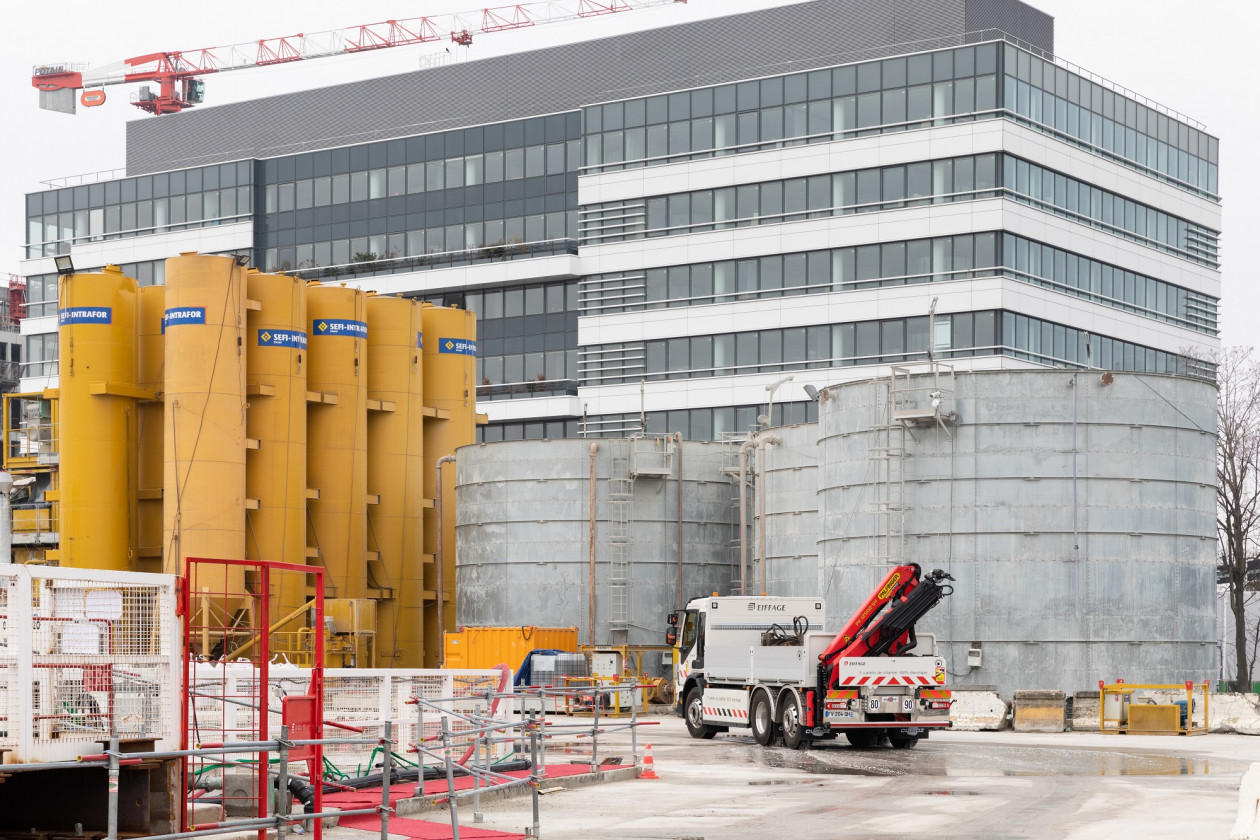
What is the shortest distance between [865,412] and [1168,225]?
136 feet

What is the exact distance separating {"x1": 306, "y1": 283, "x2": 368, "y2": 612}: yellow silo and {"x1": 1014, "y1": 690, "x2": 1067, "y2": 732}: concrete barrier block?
70.2ft

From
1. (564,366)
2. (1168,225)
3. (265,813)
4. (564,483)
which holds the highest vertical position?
(1168,225)

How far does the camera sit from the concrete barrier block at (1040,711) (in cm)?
3466

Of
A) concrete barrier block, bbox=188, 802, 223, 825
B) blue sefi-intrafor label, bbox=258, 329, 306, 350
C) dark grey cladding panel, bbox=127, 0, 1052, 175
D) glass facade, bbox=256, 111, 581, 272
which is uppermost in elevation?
dark grey cladding panel, bbox=127, 0, 1052, 175

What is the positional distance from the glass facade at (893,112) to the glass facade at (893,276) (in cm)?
476

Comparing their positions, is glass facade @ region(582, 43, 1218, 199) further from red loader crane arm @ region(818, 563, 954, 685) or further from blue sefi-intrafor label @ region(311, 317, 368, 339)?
red loader crane arm @ region(818, 563, 954, 685)

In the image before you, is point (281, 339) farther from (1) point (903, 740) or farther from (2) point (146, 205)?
(2) point (146, 205)

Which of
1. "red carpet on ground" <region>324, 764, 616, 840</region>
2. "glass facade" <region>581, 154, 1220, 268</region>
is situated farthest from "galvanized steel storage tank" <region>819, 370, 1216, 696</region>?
"glass facade" <region>581, 154, 1220, 268</region>

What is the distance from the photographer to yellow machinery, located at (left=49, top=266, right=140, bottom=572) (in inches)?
1785

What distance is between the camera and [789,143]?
67438mm

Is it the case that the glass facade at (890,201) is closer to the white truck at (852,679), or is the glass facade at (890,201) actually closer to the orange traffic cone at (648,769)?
the white truck at (852,679)

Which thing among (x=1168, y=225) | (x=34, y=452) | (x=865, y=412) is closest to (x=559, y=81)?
(x=1168, y=225)

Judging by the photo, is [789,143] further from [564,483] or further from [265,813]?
[265,813]

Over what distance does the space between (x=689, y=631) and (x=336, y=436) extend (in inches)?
691
